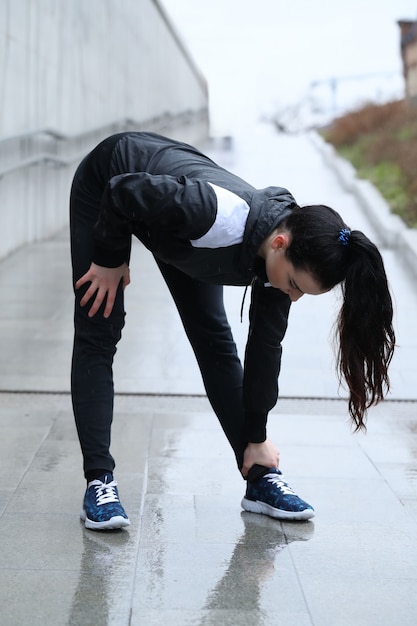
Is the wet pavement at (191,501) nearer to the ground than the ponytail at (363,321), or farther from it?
nearer to the ground

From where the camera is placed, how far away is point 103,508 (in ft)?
9.82

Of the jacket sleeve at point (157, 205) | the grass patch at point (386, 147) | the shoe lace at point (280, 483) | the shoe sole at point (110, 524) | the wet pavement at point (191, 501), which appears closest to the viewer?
the wet pavement at point (191, 501)

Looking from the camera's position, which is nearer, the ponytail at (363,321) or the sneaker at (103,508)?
the ponytail at (363,321)

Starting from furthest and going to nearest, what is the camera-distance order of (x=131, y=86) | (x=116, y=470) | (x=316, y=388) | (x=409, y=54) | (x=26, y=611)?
(x=409, y=54) → (x=131, y=86) → (x=316, y=388) → (x=116, y=470) → (x=26, y=611)

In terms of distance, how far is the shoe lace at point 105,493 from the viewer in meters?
3.02

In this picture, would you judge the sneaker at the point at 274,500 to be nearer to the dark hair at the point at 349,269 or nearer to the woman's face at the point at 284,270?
the dark hair at the point at 349,269

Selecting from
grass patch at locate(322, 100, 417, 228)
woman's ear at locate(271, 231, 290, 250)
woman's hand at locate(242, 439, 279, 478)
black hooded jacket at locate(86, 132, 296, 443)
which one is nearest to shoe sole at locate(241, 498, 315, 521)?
woman's hand at locate(242, 439, 279, 478)

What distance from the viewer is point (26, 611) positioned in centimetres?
242

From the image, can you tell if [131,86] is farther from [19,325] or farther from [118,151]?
[118,151]

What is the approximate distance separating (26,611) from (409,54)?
25.7m

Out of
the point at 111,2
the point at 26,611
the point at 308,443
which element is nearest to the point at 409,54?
the point at 111,2

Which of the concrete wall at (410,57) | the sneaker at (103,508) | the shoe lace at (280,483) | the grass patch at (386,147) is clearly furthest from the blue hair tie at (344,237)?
the concrete wall at (410,57)

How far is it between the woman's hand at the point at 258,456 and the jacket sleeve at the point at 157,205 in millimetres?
853

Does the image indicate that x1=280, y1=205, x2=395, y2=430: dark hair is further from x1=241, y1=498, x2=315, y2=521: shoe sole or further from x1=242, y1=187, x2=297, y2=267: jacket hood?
x1=241, y1=498, x2=315, y2=521: shoe sole
